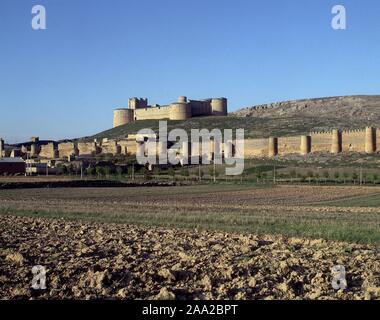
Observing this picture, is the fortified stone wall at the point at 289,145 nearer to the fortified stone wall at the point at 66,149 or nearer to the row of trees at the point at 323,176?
the row of trees at the point at 323,176

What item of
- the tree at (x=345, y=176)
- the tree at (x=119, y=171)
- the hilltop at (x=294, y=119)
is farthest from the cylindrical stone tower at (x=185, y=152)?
the tree at (x=345, y=176)

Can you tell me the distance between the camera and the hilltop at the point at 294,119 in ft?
278

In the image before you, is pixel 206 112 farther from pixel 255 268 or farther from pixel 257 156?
pixel 255 268

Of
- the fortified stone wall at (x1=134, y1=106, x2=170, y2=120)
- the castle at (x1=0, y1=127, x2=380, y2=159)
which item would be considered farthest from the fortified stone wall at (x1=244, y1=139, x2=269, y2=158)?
the fortified stone wall at (x1=134, y1=106, x2=170, y2=120)

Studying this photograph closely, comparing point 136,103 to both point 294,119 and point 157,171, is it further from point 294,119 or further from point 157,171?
point 157,171

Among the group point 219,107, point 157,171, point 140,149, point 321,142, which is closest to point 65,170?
point 157,171

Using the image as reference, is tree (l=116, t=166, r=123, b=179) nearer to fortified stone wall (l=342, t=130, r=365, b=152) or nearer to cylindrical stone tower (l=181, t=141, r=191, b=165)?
cylindrical stone tower (l=181, t=141, r=191, b=165)

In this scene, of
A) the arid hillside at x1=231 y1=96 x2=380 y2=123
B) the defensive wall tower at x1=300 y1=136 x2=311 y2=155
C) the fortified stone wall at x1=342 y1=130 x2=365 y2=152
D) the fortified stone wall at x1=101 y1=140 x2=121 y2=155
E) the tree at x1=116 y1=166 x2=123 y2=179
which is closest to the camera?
the tree at x1=116 y1=166 x2=123 y2=179

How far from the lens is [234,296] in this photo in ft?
24.3

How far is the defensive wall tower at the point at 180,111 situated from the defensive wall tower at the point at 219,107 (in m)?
6.17

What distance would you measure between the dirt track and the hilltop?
222ft

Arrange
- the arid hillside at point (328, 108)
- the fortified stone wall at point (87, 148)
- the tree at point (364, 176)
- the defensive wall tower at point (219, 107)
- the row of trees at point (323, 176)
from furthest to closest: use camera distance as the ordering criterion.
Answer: the defensive wall tower at point (219, 107) < the arid hillside at point (328, 108) < the fortified stone wall at point (87, 148) < the row of trees at point (323, 176) < the tree at point (364, 176)

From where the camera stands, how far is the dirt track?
7.62 metres
